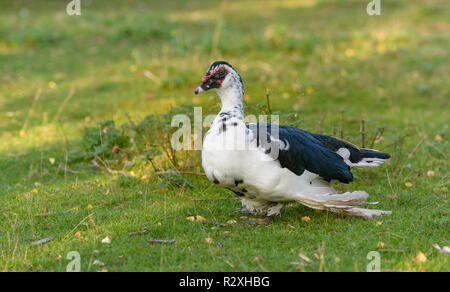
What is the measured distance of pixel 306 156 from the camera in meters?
4.89

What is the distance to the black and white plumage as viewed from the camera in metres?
4.55

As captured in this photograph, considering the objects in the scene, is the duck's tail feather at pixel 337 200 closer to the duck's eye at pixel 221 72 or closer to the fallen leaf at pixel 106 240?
the duck's eye at pixel 221 72

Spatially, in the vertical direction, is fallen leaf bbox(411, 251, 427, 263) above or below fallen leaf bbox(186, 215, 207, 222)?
below

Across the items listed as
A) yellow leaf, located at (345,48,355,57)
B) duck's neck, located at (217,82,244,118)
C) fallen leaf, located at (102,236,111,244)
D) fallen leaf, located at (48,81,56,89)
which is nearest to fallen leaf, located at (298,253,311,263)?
duck's neck, located at (217,82,244,118)

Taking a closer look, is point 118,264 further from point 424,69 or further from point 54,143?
point 424,69

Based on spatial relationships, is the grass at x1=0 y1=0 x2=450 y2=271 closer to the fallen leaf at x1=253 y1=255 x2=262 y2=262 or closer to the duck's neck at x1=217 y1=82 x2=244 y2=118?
the fallen leaf at x1=253 y1=255 x2=262 y2=262

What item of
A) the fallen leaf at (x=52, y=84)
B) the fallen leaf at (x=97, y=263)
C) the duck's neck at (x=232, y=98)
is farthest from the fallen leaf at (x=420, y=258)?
the fallen leaf at (x=52, y=84)

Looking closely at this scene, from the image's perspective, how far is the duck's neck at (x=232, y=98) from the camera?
4816 millimetres

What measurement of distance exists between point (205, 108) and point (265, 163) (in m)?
3.37

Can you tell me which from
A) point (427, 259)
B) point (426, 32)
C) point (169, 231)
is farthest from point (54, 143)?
point (426, 32)

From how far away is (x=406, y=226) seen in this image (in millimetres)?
4863

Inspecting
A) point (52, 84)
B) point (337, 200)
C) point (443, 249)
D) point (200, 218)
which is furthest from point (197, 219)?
point (52, 84)

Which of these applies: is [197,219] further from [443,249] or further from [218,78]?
[443,249]

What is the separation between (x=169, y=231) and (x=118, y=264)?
711mm
